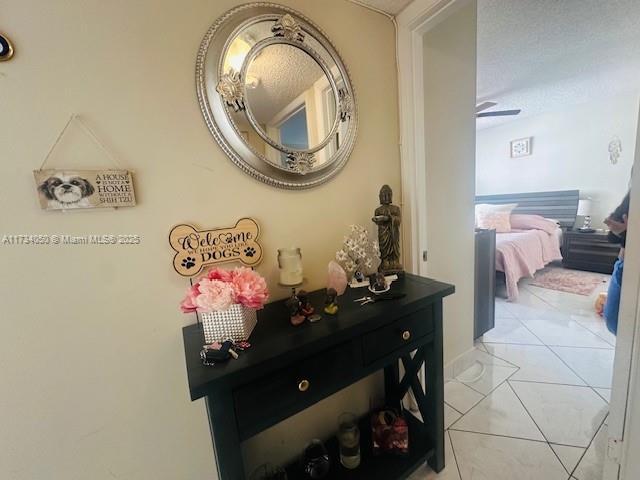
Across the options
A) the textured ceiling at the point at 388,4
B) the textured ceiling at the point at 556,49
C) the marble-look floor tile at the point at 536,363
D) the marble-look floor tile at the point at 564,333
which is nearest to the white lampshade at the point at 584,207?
the textured ceiling at the point at 556,49

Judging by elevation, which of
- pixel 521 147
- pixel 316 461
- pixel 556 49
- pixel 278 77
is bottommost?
pixel 316 461

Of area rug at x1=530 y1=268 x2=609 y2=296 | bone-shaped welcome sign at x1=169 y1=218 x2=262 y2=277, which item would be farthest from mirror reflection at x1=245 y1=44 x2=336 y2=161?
area rug at x1=530 y1=268 x2=609 y2=296

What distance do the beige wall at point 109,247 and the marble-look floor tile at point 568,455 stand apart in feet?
4.92

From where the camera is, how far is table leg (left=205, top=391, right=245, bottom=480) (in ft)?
2.03

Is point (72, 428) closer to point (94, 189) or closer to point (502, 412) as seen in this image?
point (94, 189)

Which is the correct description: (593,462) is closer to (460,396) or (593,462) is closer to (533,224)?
(460,396)

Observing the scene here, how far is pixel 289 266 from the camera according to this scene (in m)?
0.93

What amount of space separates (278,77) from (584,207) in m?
5.00

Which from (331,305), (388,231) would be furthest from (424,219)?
(331,305)

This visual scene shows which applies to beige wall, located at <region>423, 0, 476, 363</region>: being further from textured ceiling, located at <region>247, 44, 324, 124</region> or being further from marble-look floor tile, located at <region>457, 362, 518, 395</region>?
textured ceiling, located at <region>247, 44, 324, 124</region>

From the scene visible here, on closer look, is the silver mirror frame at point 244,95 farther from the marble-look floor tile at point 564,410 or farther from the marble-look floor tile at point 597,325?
the marble-look floor tile at point 597,325

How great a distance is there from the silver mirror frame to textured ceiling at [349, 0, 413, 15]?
31 cm

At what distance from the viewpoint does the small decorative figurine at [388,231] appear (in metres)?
1.11

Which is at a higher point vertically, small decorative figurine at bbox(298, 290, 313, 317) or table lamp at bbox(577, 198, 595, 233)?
small decorative figurine at bbox(298, 290, 313, 317)
